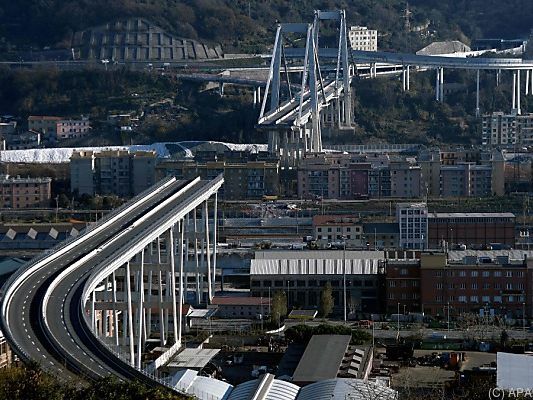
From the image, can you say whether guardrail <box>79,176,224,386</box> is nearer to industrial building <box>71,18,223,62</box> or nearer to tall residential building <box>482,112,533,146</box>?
tall residential building <box>482,112,533,146</box>

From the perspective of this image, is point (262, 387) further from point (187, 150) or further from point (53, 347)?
point (187, 150)

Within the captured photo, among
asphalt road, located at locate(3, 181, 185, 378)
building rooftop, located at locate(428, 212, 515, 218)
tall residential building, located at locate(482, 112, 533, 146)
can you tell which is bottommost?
building rooftop, located at locate(428, 212, 515, 218)

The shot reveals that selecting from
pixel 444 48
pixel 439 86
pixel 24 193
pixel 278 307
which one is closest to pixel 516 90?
pixel 439 86

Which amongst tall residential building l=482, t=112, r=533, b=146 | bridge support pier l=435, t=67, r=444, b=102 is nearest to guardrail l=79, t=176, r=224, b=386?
tall residential building l=482, t=112, r=533, b=146

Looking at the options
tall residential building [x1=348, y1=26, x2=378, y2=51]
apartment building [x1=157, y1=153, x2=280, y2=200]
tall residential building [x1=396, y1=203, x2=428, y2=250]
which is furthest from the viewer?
tall residential building [x1=348, y1=26, x2=378, y2=51]

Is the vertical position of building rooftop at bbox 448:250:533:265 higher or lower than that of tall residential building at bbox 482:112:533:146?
lower

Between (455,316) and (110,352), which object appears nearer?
(110,352)

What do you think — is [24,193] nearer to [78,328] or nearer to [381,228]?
[381,228]

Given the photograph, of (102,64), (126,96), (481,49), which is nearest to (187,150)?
(126,96)
